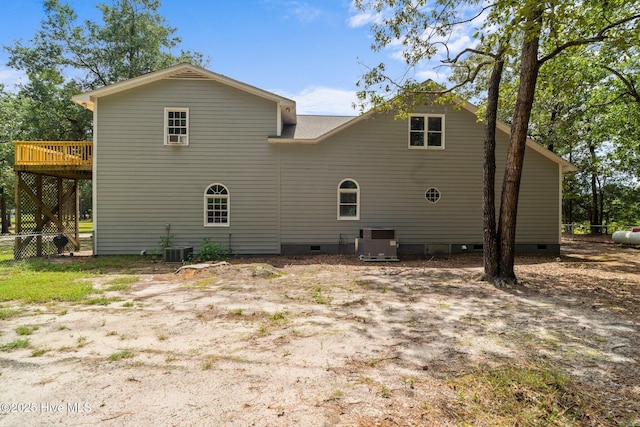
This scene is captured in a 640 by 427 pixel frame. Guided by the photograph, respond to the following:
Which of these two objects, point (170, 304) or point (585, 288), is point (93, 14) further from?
point (585, 288)

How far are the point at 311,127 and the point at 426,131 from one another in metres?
4.18

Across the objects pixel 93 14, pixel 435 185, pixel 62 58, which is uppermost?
pixel 93 14

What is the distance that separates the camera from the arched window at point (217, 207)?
1066 centimetres

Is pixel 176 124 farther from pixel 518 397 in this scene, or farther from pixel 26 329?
pixel 518 397

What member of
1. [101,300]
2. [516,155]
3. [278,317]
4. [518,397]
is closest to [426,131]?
A: [516,155]

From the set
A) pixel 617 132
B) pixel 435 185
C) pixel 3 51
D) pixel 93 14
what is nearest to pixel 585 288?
pixel 435 185

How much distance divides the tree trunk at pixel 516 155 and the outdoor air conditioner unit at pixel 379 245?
3.41 m

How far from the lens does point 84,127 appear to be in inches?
691

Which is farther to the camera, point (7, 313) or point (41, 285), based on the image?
point (41, 285)

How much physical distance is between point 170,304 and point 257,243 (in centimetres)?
545

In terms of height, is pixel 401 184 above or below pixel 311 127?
below

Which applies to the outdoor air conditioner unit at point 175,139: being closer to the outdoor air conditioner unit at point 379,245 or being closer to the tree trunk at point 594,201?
the outdoor air conditioner unit at point 379,245

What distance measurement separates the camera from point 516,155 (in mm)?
6594

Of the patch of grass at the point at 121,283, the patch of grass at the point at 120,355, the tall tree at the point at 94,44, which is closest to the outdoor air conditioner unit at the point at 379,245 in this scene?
the patch of grass at the point at 121,283
